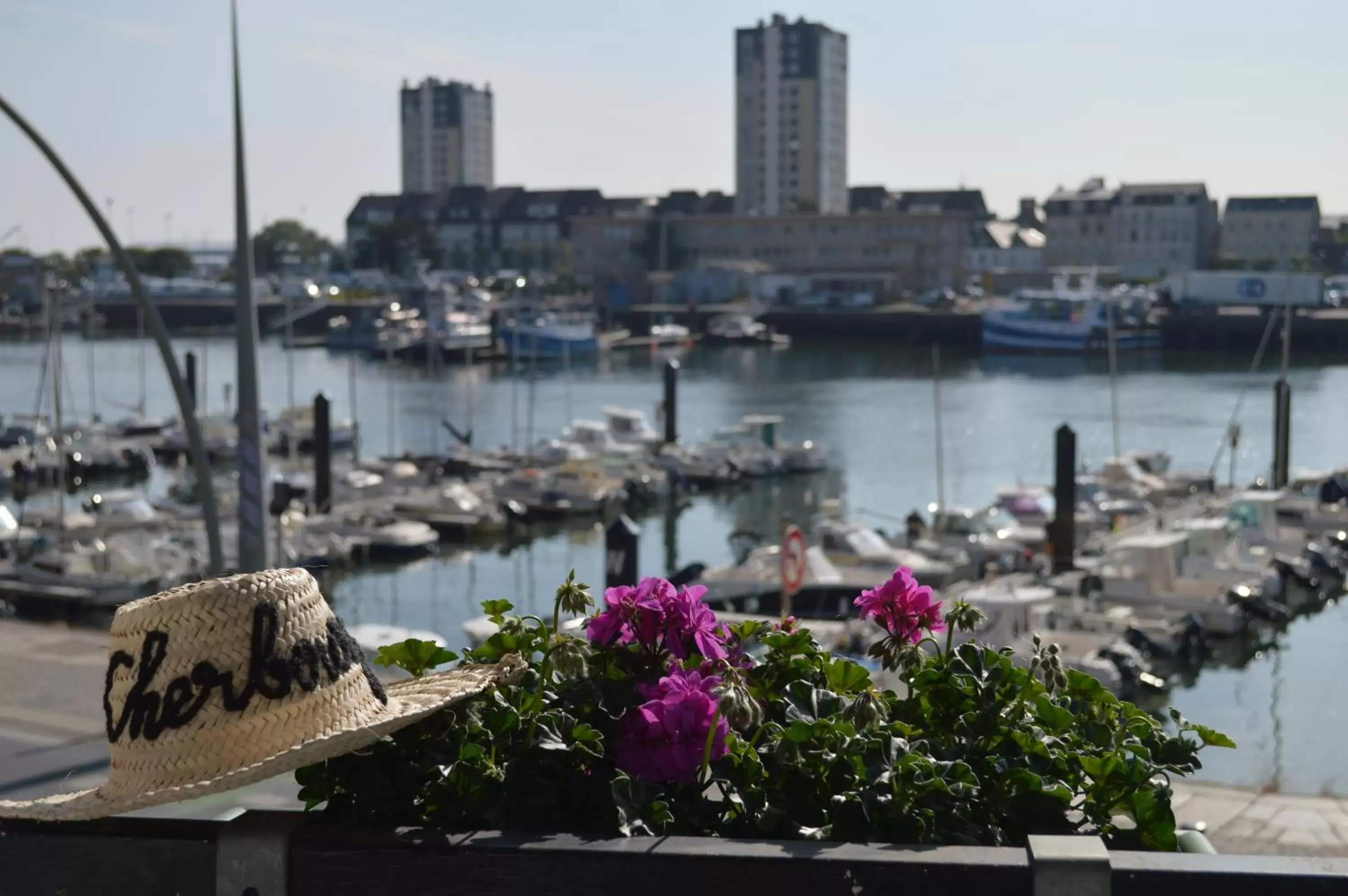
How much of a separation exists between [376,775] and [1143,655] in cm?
2413

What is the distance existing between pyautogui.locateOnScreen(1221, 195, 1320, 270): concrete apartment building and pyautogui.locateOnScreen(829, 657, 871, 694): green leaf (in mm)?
161472

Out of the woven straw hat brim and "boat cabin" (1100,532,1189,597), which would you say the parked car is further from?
the woven straw hat brim

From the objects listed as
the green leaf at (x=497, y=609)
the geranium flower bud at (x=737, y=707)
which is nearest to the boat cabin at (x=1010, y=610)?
the green leaf at (x=497, y=609)

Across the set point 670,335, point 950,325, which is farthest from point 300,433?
point 950,325

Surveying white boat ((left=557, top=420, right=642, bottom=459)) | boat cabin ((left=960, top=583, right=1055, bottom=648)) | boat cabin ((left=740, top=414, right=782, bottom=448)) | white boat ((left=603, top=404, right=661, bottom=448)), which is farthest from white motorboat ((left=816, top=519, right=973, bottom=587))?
white boat ((left=603, top=404, right=661, bottom=448))

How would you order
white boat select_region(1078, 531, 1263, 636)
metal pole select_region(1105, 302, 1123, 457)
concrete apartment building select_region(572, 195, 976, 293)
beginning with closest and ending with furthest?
1. white boat select_region(1078, 531, 1263, 636)
2. metal pole select_region(1105, 302, 1123, 457)
3. concrete apartment building select_region(572, 195, 976, 293)

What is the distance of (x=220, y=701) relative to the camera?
10.2 ft

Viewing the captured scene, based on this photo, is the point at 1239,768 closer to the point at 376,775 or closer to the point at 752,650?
the point at 752,650

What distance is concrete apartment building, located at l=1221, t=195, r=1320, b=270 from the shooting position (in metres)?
157

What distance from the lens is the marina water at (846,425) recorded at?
25.9 m

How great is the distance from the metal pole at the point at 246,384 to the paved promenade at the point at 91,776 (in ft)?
5.63

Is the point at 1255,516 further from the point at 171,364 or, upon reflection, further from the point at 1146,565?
the point at 171,364

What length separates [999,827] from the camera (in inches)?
124

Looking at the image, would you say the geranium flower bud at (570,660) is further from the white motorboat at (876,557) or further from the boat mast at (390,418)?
the boat mast at (390,418)
